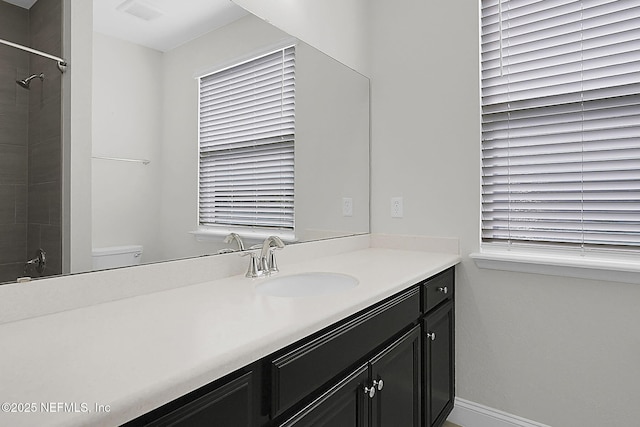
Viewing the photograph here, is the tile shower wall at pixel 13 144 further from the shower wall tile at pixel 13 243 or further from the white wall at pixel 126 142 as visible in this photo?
the white wall at pixel 126 142

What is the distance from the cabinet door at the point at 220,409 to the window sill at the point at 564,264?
4.87 ft

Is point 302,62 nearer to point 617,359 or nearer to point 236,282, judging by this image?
point 236,282

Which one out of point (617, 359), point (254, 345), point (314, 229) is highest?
point (314, 229)

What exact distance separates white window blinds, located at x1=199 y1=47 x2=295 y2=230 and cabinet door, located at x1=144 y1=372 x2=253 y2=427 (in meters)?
0.77

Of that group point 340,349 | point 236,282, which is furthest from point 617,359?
point 236,282

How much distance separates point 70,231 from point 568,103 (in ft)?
6.67

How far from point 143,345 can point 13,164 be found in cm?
57

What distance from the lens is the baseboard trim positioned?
1822 millimetres

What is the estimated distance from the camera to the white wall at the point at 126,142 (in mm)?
1090

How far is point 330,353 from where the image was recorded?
3.27 feet

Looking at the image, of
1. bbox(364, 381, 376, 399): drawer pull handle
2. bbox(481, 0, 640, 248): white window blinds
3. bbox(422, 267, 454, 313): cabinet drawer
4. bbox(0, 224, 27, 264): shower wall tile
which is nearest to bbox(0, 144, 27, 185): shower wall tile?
bbox(0, 224, 27, 264): shower wall tile

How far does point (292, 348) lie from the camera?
2.89 ft

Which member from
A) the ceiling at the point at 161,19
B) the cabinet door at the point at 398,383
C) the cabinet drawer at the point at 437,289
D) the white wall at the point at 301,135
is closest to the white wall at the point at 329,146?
the white wall at the point at 301,135

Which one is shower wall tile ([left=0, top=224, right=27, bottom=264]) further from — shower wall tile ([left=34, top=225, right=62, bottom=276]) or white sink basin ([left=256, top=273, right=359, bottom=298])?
white sink basin ([left=256, top=273, right=359, bottom=298])
